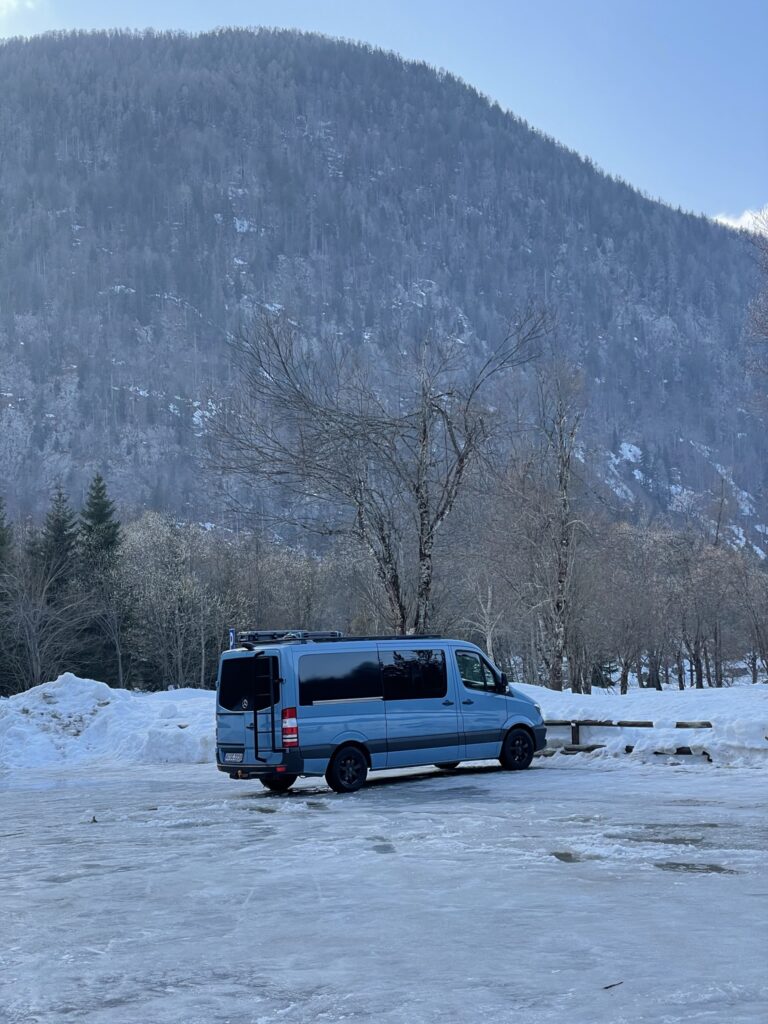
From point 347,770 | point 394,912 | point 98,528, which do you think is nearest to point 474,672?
point 347,770

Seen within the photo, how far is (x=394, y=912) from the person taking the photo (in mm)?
8398

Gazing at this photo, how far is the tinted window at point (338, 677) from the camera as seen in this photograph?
1672 centimetres

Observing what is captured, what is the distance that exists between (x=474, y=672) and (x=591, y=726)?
4.15 m

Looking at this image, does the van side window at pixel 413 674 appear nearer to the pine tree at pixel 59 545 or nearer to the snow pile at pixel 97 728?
the snow pile at pixel 97 728

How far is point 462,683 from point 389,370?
560 inches

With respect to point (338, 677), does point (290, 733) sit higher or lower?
lower

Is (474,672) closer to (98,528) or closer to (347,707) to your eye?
(347,707)

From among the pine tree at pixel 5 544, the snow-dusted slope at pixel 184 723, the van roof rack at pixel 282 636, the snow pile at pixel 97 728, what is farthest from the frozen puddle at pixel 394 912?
the pine tree at pixel 5 544

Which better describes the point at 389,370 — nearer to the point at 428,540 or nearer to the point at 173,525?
the point at 428,540

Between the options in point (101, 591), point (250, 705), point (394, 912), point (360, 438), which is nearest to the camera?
point (394, 912)

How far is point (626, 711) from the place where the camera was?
22.9 metres

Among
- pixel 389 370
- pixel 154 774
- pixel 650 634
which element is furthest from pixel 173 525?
pixel 154 774

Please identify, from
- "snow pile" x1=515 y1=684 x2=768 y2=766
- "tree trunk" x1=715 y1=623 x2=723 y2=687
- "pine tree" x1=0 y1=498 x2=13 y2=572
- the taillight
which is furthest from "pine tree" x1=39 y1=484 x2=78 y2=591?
the taillight

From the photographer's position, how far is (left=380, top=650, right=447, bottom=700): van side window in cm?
1769
